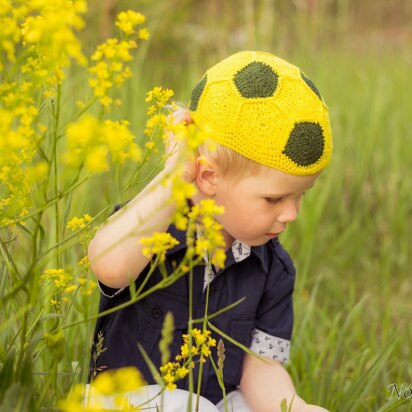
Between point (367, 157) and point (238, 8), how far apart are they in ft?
15.8

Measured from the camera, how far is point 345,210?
3.38 m

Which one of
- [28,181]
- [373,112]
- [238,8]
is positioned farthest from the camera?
[238,8]

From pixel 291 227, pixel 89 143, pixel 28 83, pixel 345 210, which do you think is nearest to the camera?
pixel 89 143

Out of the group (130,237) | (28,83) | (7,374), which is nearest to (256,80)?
A: (130,237)

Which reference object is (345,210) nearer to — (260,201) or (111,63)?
(260,201)

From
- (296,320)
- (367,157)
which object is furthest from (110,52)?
(367,157)

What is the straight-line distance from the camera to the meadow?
1081 mm

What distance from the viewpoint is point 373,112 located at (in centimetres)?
397

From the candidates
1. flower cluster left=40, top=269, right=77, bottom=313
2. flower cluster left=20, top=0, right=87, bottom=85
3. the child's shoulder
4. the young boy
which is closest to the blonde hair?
the young boy

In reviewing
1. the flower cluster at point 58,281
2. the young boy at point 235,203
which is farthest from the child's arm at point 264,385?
the flower cluster at point 58,281

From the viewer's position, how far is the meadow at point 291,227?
108cm

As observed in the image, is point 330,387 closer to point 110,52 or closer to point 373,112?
point 110,52

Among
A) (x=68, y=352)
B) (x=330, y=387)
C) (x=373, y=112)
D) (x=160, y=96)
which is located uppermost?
(x=160, y=96)

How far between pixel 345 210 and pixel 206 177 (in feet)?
6.15
